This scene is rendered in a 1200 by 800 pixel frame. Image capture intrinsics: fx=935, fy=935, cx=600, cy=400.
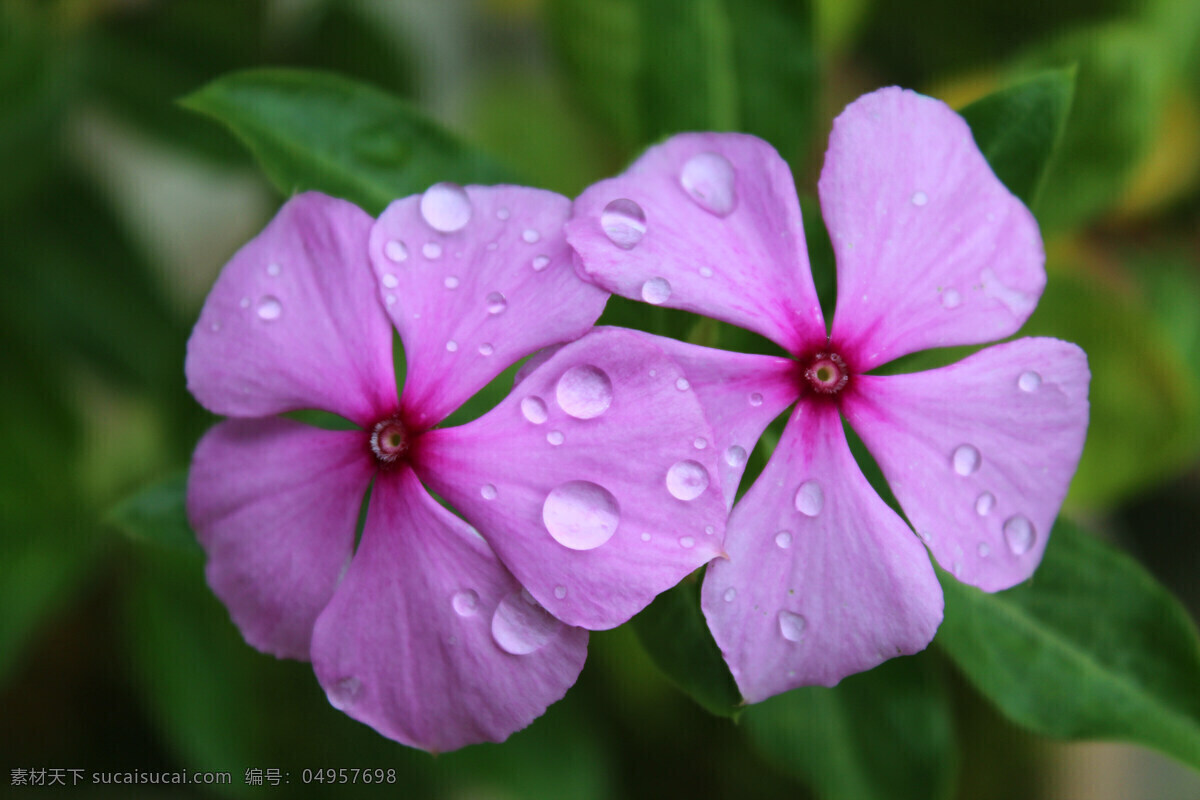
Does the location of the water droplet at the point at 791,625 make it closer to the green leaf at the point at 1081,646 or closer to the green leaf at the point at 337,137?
the green leaf at the point at 1081,646

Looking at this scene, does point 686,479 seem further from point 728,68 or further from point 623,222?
point 728,68

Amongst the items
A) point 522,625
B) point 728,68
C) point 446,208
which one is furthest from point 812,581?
point 728,68

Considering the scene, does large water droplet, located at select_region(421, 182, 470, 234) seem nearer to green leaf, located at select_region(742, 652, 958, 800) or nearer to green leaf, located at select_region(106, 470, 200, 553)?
green leaf, located at select_region(106, 470, 200, 553)

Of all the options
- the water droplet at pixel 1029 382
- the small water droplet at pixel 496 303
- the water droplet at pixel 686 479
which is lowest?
the water droplet at pixel 686 479

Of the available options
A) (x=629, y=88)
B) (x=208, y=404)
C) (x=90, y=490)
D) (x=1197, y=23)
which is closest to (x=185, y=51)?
(x=90, y=490)

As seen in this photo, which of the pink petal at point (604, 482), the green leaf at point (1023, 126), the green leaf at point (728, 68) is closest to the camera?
the pink petal at point (604, 482)

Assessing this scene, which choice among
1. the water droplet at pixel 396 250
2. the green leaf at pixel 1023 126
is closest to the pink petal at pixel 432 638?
the water droplet at pixel 396 250

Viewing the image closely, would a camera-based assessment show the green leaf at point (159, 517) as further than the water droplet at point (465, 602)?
Yes

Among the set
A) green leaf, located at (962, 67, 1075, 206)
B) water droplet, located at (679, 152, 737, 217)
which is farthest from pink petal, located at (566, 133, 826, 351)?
green leaf, located at (962, 67, 1075, 206)
